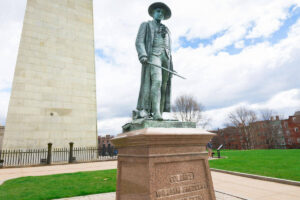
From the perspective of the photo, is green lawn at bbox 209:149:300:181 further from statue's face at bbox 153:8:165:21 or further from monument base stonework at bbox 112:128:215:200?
statue's face at bbox 153:8:165:21

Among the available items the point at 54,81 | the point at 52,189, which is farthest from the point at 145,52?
the point at 54,81

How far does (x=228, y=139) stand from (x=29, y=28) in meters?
62.3

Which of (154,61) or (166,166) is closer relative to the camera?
(166,166)

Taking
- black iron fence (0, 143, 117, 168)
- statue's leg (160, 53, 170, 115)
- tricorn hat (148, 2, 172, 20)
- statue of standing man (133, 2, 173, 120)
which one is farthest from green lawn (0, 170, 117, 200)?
black iron fence (0, 143, 117, 168)

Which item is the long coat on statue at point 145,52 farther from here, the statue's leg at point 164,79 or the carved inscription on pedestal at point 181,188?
the carved inscription on pedestal at point 181,188

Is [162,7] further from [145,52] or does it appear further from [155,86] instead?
[155,86]

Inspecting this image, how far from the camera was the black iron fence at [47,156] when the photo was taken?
14.0 m

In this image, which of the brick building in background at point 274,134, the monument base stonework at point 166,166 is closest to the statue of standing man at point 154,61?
the monument base stonework at point 166,166

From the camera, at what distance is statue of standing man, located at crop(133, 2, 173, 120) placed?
13.5ft

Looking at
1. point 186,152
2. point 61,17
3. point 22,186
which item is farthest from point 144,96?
point 61,17

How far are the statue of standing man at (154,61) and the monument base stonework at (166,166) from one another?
3.31ft

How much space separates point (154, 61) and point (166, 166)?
2352 millimetres

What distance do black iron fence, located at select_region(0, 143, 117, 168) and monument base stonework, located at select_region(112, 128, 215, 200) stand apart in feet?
44.1

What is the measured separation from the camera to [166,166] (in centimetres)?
306
